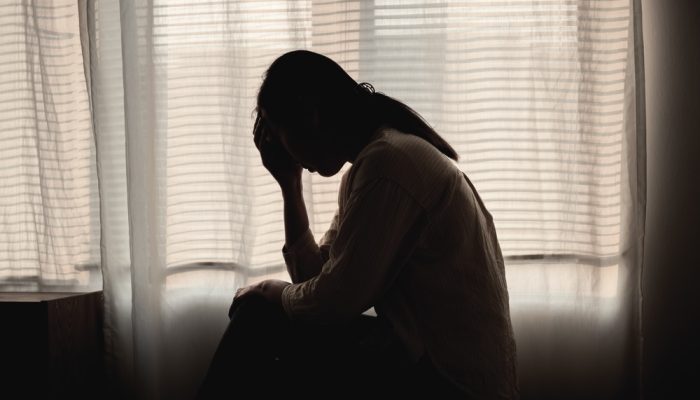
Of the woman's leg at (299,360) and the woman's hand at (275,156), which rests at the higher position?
the woman's hand at (275,156)

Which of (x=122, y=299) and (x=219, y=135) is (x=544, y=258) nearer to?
(x=219, y=135)

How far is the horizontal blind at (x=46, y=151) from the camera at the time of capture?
1740mm

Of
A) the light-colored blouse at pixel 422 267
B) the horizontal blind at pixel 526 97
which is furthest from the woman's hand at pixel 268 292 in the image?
the horizontal blind at pixel 526 97

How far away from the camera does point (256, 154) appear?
1.60 metres

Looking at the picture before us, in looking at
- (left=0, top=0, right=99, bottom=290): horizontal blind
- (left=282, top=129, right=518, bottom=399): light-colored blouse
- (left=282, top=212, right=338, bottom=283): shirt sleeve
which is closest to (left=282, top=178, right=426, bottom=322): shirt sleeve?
(left=282, top=129, right=518, bottom=399): light-colored blouse

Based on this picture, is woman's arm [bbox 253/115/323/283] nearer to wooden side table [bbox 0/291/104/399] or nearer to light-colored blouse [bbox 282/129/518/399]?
light-colored blouse [bbox 282/129/518/399]

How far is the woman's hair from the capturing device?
3.58 ft

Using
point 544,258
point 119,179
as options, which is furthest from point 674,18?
point 119,179

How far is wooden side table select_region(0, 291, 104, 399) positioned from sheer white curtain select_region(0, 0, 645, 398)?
0.09 metres

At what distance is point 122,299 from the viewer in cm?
171

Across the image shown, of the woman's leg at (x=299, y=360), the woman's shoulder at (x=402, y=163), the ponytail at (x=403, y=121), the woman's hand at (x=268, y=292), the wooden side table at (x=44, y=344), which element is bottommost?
the wooden side table at (x=44, y=344)

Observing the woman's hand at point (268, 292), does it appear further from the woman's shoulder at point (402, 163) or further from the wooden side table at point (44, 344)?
the wooden side table at point (44, 344)

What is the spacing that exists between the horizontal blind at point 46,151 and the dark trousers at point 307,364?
921mm

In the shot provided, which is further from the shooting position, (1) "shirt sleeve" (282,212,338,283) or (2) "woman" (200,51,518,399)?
(1) "shirt sleeve" (282,212,338,283)
